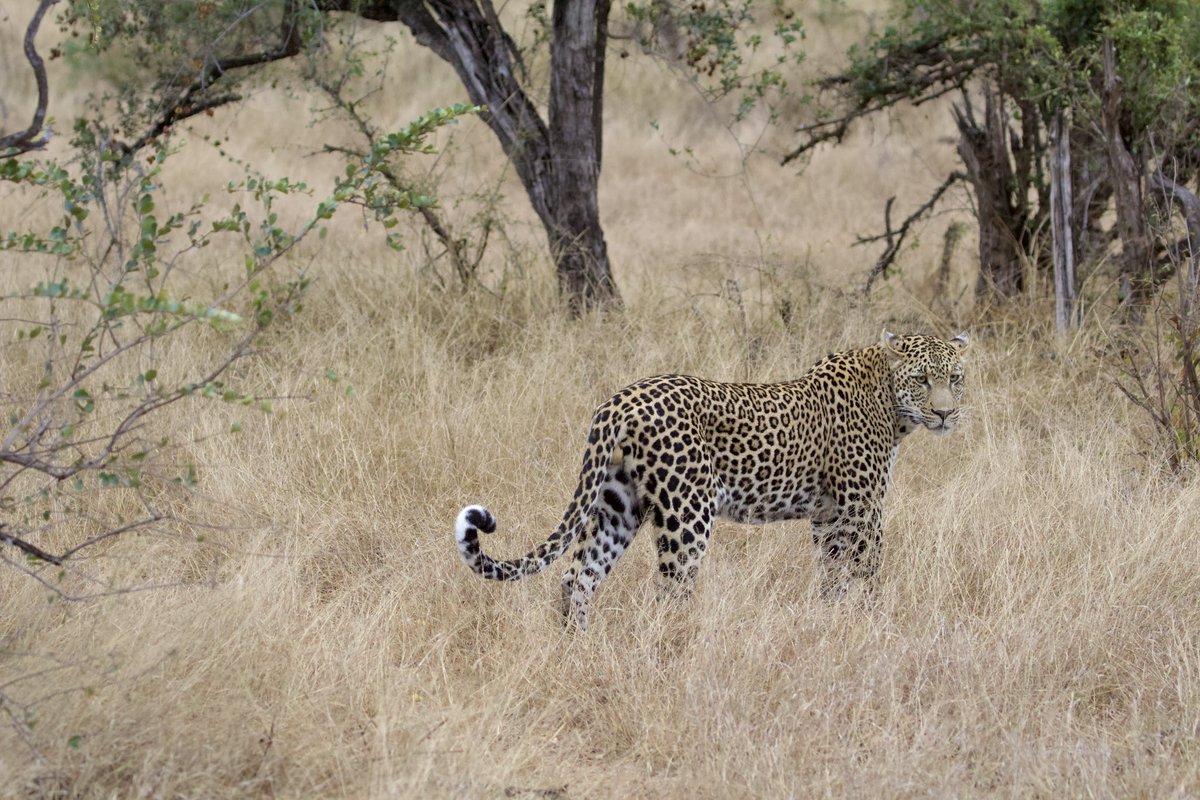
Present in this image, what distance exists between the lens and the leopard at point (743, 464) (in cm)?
520

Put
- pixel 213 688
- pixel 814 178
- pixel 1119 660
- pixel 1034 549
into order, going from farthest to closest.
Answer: pixel 814 178 < pixel 1034 549 < pixel 1119 660 < pixel 213 688

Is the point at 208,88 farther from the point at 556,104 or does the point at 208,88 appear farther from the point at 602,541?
the point at 602,541

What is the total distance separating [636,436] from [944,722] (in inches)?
57.4

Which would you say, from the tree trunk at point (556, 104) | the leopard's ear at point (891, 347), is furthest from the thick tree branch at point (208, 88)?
the leopard's ear at point (891, 347)

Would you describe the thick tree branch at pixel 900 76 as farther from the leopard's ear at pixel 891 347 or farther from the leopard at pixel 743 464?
the leopard at pixel 743 464

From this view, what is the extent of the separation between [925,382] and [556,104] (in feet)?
12.5

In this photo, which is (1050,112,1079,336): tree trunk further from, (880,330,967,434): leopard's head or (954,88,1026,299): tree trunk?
(880,330,967,434): leopard's head

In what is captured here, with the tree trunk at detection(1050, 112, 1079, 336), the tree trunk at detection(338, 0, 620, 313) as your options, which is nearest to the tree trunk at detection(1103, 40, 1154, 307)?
the tree trunk at detection(1050, 112, 1079, 336)

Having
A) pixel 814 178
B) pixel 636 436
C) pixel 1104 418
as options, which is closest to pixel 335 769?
pixel 636 436

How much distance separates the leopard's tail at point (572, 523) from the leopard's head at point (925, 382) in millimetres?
1543

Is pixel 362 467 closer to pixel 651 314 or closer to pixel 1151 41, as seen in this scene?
pixel 651 314

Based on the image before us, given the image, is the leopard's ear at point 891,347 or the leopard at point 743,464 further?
the leopard's ear at point 891,347

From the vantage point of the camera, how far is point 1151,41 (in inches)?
311

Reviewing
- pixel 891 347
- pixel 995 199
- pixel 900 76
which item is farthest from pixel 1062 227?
pixel 891 347
